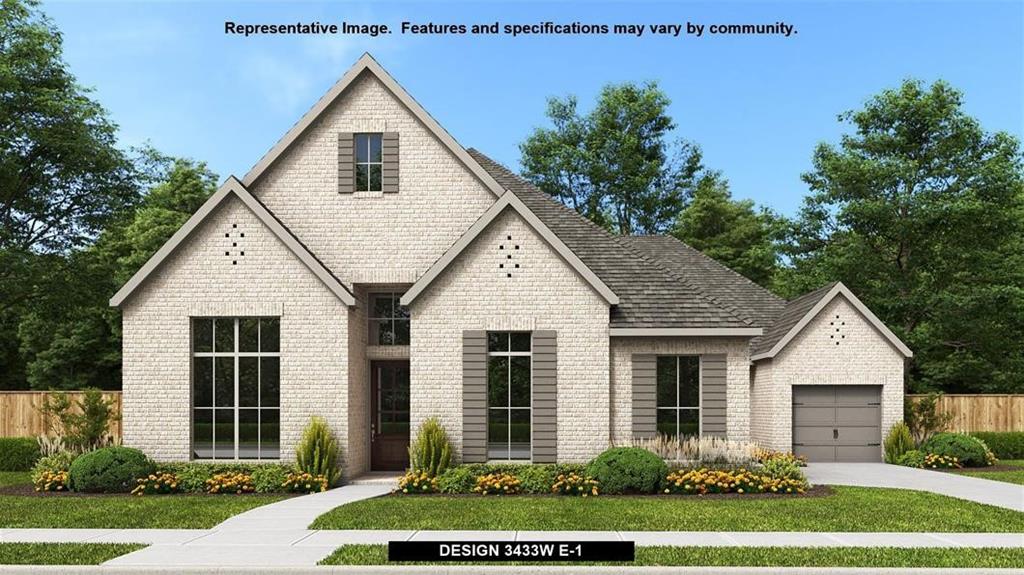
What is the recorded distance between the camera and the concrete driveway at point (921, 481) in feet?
57.4

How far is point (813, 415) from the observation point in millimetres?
26234

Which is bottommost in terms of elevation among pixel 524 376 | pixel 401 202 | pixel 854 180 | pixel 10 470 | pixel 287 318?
pixel 10 470

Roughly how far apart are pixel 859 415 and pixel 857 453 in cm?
111

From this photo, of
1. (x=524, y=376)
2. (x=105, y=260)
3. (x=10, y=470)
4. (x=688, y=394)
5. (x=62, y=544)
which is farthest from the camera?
(x=105, y=260)

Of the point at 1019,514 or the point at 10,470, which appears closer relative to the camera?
the point at 1019,514

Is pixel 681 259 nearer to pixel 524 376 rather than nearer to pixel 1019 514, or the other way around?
pixel 524 376

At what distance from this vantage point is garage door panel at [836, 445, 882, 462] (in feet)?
86.0

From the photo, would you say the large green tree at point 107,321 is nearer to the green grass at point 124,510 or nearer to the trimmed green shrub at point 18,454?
the trimmed green shrub at point 18,454

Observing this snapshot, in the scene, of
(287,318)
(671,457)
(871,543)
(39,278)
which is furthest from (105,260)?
(871,543)

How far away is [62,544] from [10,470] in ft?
50.2

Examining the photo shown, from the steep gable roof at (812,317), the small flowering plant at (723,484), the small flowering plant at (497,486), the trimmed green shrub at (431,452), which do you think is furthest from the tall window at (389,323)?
the steep gable roof at (812,317)

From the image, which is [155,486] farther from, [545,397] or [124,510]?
[545,397]

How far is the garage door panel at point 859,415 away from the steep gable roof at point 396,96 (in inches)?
505

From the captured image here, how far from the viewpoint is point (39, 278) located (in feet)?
114
